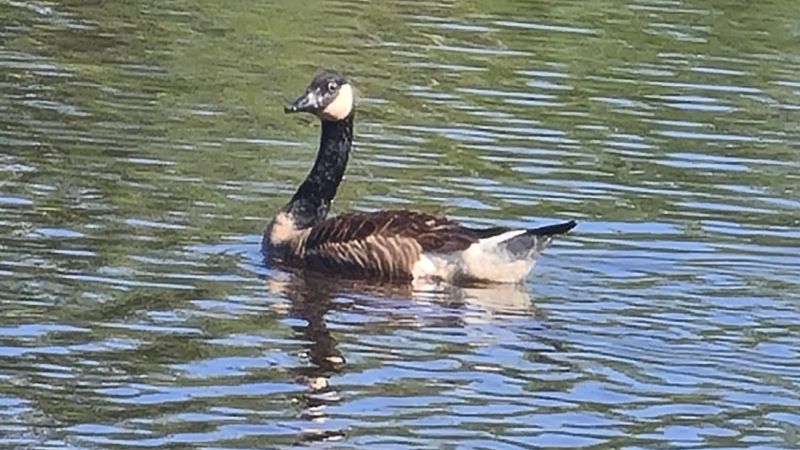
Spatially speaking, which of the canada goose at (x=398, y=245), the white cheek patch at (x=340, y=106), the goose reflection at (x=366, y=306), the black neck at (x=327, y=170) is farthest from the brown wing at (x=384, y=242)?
the white cheek patch at (x=340, y=106)

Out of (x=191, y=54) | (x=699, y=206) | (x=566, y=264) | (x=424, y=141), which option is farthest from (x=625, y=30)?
(x=566, y=264)

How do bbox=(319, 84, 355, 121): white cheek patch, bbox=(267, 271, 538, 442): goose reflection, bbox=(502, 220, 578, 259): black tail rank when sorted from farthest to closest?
bbox=(319, 84, 355, 121): white cheek patch
bbox=(502, 220, 578, 259): black tail
bbox=(267, 271, 538, 442): goose reflection

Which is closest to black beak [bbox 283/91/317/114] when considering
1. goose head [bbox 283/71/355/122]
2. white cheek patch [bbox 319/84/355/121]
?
goose head [bbox 283/71/355/122]

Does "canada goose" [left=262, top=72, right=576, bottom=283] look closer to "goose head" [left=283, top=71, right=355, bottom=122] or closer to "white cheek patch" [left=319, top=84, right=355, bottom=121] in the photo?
"goose head" [left=283, top=71, right=355, bottom=122]

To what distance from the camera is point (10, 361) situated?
450 inches

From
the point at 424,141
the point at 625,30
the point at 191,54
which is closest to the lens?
the point at 424,141

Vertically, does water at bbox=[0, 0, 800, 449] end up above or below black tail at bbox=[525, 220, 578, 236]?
below

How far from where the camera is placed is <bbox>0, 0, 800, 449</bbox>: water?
1093 cm

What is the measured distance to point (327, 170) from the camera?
15.8 metres

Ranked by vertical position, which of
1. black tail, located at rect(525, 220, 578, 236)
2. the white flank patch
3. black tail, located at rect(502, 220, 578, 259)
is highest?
black tail, located at rect(525, 220, 578, 236)

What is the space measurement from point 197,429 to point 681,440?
2237 millimetres

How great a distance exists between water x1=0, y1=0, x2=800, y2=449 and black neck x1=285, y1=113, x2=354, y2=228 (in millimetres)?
469

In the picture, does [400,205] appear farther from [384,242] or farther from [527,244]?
[527,244]

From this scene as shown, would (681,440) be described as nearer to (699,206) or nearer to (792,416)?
(792,416)
